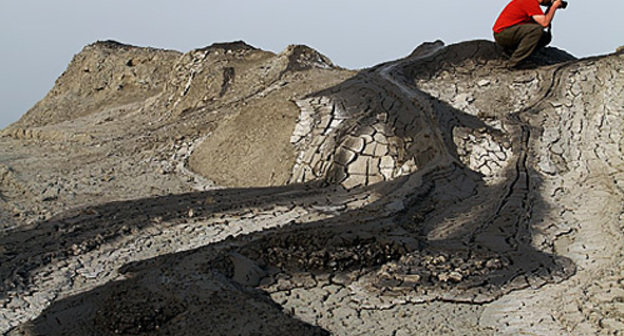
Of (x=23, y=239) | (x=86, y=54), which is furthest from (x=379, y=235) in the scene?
(x=86, y=54)

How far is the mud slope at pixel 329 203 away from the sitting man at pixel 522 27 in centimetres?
30

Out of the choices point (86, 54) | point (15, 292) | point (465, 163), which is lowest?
point (15, 292)

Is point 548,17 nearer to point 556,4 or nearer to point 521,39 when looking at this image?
point 556,4

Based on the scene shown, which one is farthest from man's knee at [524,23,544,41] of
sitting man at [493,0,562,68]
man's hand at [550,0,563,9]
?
man's hand at [550,0,563,9]

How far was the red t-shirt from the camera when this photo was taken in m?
8.36

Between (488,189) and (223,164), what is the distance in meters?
3.06

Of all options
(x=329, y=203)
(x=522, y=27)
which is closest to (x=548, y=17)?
(x=522, y=27)

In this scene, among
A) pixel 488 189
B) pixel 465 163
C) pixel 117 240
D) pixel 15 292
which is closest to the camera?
pixel 15 292

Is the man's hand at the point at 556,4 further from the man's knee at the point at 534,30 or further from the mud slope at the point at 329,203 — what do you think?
the mud slope at the point at 329,203

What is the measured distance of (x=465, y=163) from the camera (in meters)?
6.60

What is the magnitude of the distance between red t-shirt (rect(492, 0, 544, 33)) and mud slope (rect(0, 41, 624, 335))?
0.55 m

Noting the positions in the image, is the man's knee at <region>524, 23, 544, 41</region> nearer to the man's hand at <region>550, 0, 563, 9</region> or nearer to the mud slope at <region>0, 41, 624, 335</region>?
the man's hand at <region>550, 0, 563, 9</region>

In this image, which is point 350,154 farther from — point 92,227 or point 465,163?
point 92,227

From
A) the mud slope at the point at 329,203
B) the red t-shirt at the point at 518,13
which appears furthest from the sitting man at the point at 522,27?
the mud slope at the point at 329,203
